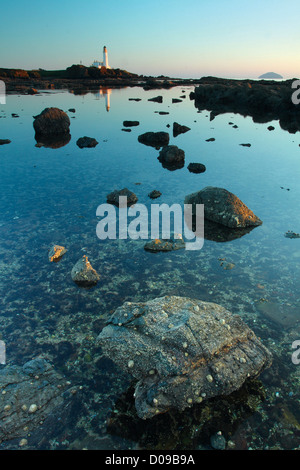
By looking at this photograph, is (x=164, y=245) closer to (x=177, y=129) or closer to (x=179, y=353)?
(x=179, y=353)

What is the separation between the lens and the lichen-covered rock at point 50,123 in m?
25.5

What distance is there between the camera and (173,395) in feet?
15.2

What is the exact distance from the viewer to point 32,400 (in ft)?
16.3

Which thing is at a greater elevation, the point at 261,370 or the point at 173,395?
the point at 173,395

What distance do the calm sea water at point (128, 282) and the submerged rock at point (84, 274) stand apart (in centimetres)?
21

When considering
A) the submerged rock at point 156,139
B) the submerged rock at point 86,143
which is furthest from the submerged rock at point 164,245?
the submerged rock at point 156,139

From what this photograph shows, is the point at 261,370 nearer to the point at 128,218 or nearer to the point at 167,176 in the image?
the point at 128,218

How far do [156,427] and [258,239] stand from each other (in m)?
7.60

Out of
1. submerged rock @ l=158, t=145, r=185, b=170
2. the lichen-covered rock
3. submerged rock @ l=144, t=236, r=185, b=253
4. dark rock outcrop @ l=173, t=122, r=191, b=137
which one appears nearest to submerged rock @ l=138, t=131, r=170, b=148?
dark rock outcrop @ l=173, t=122, r=191, b=137

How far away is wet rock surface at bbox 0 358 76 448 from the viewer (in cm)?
457

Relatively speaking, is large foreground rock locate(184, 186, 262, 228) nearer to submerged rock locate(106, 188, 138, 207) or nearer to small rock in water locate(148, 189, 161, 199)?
small rock in water locate(148, 189, 161, 199)

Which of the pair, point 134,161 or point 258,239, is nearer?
point 258,239
